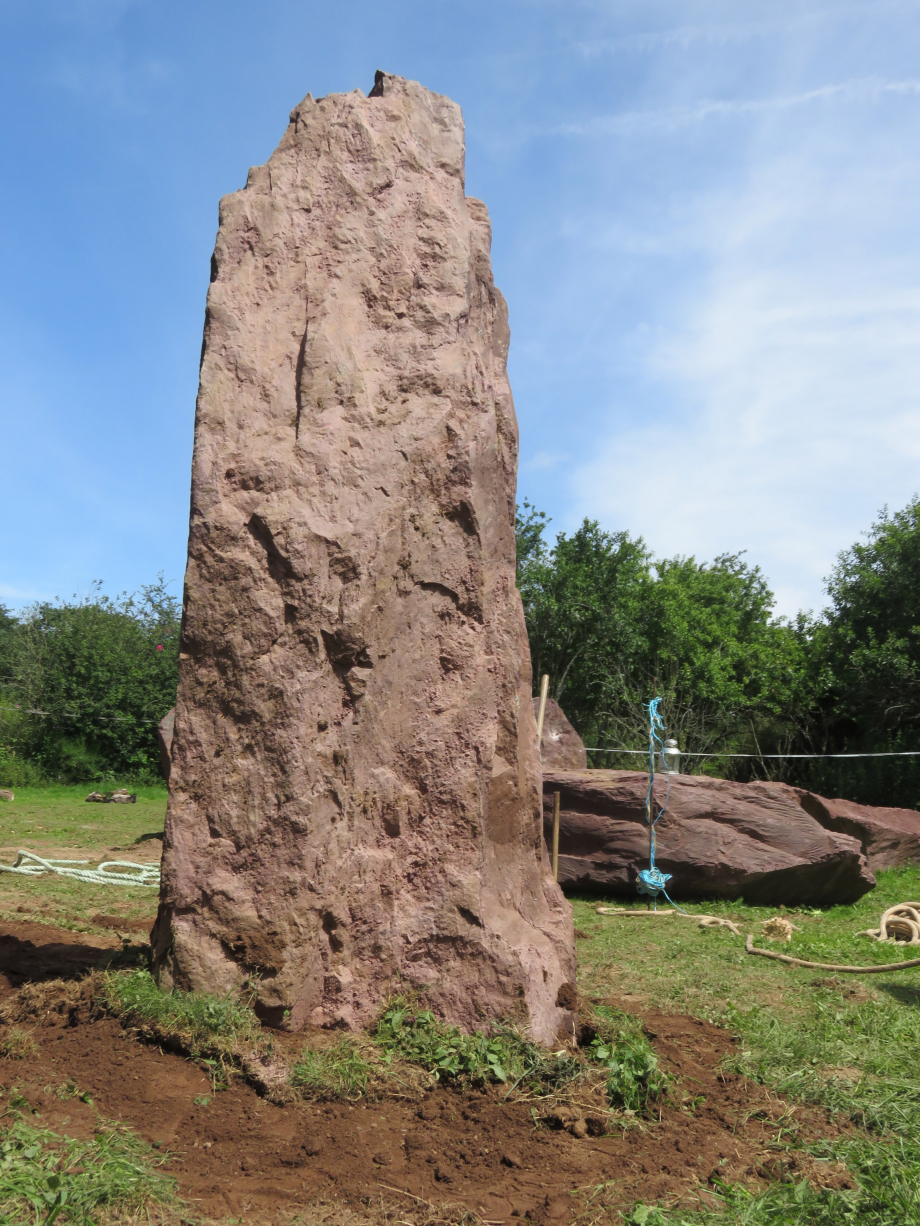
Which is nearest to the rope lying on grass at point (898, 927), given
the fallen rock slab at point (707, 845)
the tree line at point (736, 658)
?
the fallen rock slab at point (707, 845)

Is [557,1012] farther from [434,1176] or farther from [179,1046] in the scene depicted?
[179,1046]

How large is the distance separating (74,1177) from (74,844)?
852 centimetres

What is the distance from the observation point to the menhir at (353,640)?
343 cm

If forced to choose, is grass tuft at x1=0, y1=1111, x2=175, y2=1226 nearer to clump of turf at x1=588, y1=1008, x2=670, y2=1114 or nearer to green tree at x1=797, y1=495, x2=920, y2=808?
clump of turf at x1=588, y1=1008, x2=670, y2=1114

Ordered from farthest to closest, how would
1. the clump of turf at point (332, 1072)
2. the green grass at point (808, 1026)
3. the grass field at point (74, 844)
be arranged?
1. the grass field at point (74, 844)
2. the clump of turf at point (332, 1072)
3. the green grass at point (808, 1026)

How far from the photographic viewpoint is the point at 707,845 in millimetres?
8344

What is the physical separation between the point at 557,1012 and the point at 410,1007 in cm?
58

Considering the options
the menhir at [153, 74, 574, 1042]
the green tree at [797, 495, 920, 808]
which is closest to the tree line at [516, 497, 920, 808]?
the green tree at [797, 495, 920, 808]

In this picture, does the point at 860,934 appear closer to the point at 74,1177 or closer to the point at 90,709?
the point at 74,1177

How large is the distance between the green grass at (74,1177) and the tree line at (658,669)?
17040mm

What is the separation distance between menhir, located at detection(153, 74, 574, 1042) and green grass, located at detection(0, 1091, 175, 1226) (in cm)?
77

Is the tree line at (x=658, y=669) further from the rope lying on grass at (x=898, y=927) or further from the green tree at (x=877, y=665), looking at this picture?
the rope lying on grass at (x=898, y=927)

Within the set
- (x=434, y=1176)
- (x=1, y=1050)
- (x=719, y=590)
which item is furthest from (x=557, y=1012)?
(x=719, y=590)

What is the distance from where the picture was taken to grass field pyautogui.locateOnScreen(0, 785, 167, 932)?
6043 mm
